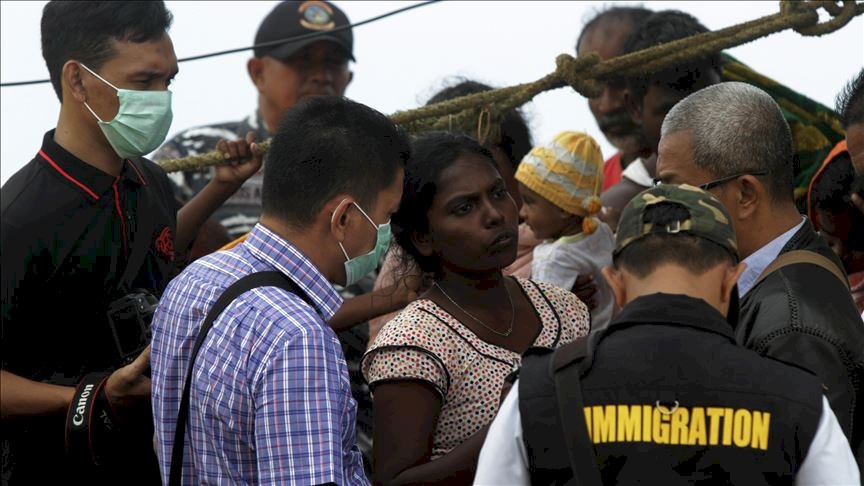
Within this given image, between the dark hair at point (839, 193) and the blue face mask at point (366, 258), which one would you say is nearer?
the blue face mask at point (366, 258)

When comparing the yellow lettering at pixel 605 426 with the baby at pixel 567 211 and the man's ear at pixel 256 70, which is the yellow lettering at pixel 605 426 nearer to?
the baby at pixel 567 211

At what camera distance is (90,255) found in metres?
3.62

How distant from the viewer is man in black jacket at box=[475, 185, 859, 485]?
2.29 metres

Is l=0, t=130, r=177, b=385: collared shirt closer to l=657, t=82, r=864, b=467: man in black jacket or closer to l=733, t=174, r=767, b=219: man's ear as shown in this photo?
l=657, t=82, r=864, b=467: man in black jacket

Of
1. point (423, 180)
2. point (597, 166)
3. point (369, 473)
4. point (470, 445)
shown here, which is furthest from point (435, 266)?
point (369, 473)

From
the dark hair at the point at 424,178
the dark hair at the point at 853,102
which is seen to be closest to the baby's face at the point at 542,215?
the dark hair at the point at 424,178

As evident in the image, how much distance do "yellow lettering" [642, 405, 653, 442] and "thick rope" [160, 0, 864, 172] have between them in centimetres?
246

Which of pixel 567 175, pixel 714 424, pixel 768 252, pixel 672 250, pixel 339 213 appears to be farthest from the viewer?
pixel 567 175

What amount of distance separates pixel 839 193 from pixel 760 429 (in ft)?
7.37

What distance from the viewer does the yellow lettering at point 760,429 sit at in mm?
2287

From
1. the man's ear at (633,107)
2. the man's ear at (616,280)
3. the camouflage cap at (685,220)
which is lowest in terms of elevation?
the man's ear at (633,107)

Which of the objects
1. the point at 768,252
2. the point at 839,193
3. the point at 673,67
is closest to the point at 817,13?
the point at 673,67

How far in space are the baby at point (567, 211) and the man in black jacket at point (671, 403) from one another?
81.8 inches

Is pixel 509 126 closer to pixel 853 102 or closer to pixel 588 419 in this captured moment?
pixel 853 102
